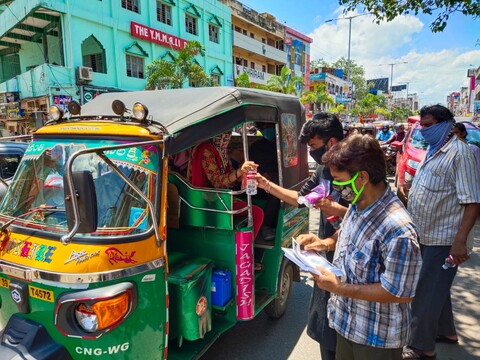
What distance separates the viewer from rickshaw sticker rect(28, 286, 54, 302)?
6.59ft

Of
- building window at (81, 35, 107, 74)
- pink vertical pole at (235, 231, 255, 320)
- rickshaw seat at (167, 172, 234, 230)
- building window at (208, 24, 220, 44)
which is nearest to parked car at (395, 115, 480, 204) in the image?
pink vertical pole at (235, 231, 255, 320)

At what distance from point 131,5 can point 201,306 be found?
1985 centimetres

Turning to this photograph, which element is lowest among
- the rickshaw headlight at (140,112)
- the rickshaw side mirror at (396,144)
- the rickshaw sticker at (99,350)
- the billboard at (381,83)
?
the rickshaw sticker at (99,350)

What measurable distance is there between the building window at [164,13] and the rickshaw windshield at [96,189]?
2035 cm

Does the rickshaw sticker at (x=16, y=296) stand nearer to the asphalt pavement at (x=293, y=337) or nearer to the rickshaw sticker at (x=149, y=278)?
the rickshaw sticker at (x=149, y=278)

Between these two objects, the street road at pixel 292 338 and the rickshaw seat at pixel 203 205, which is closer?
the rickshaw seat at pixel 203 205

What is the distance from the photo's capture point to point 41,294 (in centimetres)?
204

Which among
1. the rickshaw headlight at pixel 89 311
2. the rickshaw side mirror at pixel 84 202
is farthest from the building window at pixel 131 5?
the rickshaw headlight at pixel 89 311

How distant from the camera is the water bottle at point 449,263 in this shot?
270cm

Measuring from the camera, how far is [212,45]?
2459 centimetres

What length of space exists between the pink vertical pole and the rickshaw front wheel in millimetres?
768

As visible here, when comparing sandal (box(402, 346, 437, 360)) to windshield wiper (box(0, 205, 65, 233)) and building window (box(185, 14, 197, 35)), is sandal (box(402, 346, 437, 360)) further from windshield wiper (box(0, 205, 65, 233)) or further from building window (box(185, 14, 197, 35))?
building window (box(185, 14, 197, 35))

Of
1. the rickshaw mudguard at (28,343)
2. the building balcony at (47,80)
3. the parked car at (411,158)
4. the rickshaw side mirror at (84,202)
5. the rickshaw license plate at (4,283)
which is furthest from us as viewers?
the building balcony at (47,80)

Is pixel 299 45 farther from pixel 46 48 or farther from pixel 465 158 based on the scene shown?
pixel 465 158
